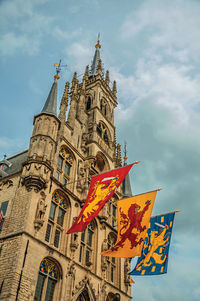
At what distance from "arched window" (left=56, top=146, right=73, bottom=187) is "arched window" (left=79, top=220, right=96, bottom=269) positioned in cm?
493

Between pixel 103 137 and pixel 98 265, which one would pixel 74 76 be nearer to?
pixel 103 137

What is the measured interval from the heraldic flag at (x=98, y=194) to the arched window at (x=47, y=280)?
3.67m

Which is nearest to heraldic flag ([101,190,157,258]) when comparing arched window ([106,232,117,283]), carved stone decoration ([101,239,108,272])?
carved stone decoration ([101,239,108,272])

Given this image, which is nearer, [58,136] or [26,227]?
[26,227]

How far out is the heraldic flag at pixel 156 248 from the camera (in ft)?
65.1

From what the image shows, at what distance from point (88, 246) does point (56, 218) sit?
192 inches

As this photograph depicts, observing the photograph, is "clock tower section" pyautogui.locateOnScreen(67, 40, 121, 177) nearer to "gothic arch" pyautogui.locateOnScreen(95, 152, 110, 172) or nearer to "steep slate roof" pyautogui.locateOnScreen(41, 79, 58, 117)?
"gothic arch" pyautogui.locateOnScreen(95, 152, 110, 172)

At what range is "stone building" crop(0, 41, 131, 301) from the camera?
19.2m

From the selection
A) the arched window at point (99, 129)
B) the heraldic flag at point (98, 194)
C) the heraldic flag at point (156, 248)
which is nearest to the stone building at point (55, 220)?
the arched window at point (99, 129)

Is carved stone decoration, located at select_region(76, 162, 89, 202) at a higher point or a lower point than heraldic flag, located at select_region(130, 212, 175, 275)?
higher

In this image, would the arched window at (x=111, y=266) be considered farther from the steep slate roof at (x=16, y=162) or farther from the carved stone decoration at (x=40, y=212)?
the steep slate roof at (x=16, y=162)

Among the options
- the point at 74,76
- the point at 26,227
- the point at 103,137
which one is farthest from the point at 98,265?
the point at 74,76

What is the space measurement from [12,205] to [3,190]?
7.48 feet

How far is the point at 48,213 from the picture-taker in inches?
882
